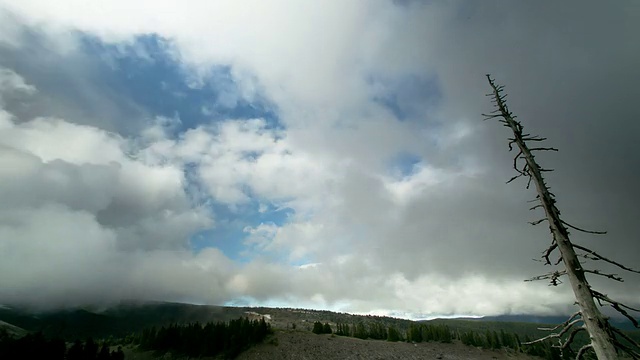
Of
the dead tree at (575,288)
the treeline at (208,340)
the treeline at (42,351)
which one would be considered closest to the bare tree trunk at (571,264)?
Result: the dead tree at (575,288)

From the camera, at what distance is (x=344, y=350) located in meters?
121

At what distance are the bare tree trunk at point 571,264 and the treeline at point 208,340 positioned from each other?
12152cm

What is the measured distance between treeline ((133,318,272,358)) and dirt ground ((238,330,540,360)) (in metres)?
4.59

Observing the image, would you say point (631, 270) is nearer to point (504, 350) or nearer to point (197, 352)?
point (197, 352)

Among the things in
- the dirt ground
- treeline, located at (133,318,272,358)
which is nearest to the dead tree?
the dirt ground

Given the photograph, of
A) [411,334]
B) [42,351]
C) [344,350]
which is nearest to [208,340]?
[42,351]

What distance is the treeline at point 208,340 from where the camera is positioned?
112 meters

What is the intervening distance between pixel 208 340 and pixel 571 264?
127444 millimetres

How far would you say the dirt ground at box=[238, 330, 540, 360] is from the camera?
371 feet

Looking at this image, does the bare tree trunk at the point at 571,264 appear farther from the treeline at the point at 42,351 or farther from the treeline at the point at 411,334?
the treeline at the point at 411,334

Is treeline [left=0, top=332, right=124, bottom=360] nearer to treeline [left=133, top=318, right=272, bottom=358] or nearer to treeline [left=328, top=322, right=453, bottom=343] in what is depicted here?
treeline [left=133, top=318, right=272, bottom=358]

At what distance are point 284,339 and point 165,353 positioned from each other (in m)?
41.4

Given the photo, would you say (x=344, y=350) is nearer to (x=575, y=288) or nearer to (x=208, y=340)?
(x=208, y=340)

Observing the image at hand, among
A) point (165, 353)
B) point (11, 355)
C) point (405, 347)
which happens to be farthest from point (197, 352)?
point (405, 347)
